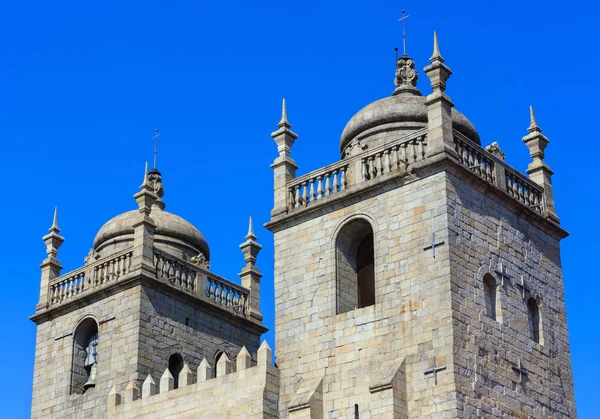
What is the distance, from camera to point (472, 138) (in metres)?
35.3

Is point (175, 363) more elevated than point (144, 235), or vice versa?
point (144, 235)

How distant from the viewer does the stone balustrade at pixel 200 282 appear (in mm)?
39250

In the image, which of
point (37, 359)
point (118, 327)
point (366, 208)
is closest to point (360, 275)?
point (366, 208)

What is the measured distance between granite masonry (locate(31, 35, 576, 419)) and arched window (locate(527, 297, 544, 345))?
0.04 meters

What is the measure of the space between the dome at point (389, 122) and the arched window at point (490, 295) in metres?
5.17

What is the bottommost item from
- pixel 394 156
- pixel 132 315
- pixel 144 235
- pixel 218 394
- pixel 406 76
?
pixel 218 394

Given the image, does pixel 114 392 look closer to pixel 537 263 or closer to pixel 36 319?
pixel 36 319

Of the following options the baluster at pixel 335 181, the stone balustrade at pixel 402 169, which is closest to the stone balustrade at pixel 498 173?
the stone balustrade at pixel 402 169

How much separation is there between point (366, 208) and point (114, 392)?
9.20m

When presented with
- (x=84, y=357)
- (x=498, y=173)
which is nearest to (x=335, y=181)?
(x=498, y=173)

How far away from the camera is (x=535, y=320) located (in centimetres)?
3256

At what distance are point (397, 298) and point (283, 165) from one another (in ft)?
19.2

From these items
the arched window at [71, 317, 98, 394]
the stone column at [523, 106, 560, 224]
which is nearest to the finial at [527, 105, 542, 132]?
the stone column at [523, 106, 560, 224]

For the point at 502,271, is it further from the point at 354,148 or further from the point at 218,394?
the point at 218,394
